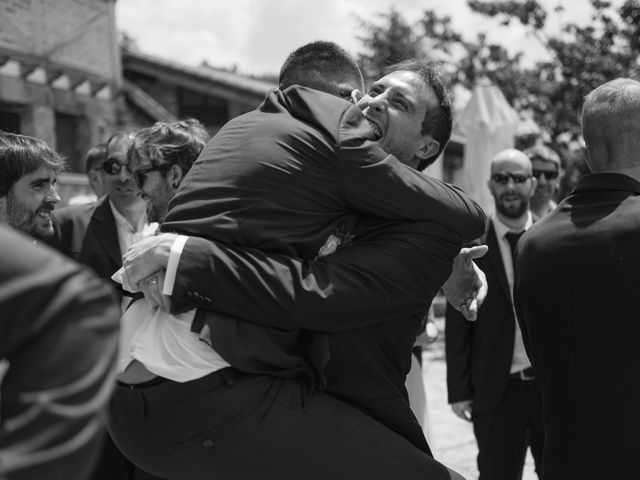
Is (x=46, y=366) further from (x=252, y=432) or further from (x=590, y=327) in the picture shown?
(x=590, y=327)

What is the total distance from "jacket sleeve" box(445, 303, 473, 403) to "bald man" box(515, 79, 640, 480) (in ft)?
6.19

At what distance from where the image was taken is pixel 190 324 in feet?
6.84

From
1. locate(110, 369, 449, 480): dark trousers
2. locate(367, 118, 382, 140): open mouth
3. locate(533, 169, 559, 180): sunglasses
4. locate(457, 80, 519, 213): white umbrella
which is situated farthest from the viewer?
locate(457, 80, 519, 213): white umbrella

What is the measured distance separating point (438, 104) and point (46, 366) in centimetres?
172

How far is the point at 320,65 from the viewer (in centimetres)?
262

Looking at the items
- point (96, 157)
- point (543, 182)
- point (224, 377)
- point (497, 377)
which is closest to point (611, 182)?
point (224, 377)

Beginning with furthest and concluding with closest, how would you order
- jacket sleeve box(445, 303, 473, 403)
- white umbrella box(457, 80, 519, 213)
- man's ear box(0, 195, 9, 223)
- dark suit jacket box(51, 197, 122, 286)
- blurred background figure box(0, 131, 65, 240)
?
white umbrella box(457, 80, 519, 213) < jacket sleeve box(445, 303, 473, 403) < dark suit jacket box(51, 197, 122, 286) < blurred background figure box(0, 131, 65, 240) < man's ear box(0, 195, 9, 223)

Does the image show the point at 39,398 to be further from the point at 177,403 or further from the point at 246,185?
the point at 246,185

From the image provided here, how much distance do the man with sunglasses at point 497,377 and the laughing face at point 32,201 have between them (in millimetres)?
2420

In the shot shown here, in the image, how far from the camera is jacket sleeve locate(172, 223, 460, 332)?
204cm

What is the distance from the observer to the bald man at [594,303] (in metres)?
2.47

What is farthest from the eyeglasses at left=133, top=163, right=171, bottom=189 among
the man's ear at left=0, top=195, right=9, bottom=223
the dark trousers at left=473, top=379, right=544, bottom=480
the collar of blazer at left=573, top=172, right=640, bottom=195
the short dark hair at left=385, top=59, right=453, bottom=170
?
the dark trousers at left=473, top=379, right=544, bottom=480

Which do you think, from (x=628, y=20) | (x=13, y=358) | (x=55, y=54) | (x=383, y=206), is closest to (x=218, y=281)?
(x=383, y=206)

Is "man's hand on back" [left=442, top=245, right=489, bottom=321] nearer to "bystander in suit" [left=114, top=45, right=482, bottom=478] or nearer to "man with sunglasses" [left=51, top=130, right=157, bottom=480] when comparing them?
"bystander in suit" [left=114, top=45, right=482, bottom=478]
